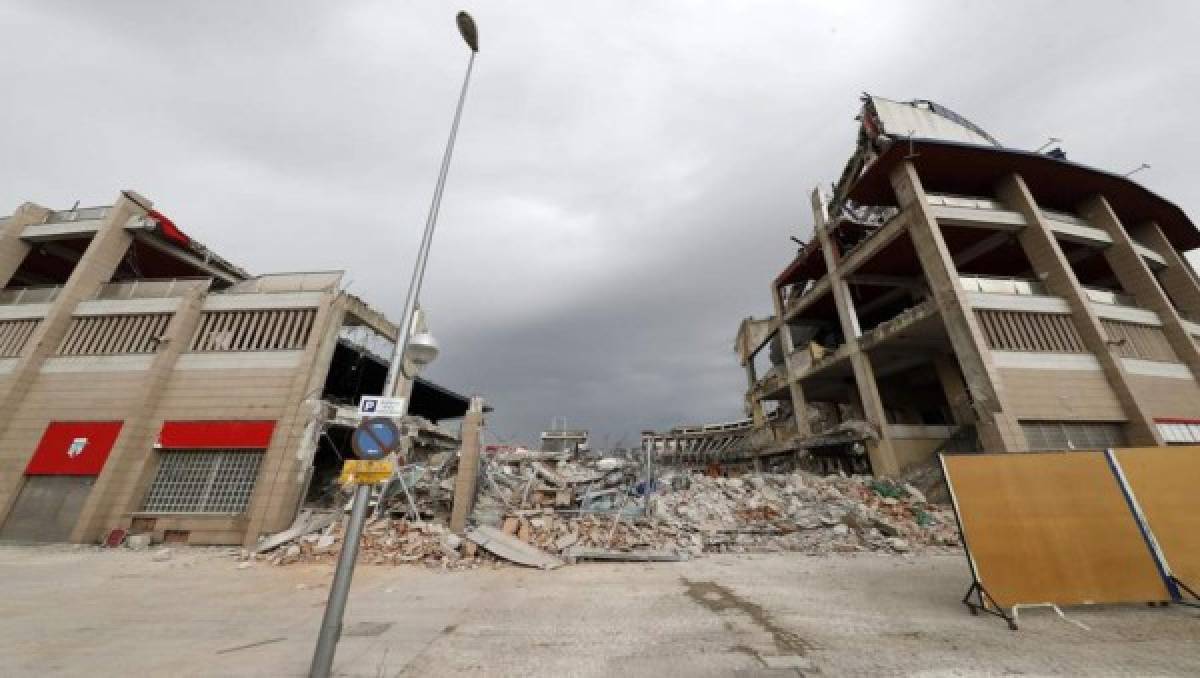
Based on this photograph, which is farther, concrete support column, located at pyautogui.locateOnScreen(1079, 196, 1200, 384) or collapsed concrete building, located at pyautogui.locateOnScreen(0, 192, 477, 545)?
concrete support column, located at pyautogui.locateOnScreen(1079, 196, 1200, 384)

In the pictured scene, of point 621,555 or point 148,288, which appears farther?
point 148,288

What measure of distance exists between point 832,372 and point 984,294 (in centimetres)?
851

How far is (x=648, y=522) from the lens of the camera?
36.9 feet

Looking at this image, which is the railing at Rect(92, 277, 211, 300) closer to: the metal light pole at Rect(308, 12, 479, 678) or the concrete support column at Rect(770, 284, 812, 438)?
the metal light pole at Rect(308, 12, 479, 678)

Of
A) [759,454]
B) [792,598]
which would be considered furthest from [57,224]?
[759,454]

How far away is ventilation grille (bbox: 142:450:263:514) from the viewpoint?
40.9ft

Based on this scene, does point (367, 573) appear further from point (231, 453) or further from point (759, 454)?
point (759, 454)

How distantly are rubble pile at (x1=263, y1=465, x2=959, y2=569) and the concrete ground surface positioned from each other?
151 centimetres

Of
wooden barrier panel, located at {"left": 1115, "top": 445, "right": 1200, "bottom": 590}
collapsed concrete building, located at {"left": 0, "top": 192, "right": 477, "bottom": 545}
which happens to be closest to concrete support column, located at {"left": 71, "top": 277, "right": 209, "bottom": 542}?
collapsed concrete building, located at {"left": 0, "top": 192, "right": 477, "bottom": 545}

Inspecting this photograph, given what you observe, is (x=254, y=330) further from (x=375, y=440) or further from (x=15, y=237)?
(x=375, y=440)

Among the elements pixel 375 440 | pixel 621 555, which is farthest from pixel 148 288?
pixel 621 555

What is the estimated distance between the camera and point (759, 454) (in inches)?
1057

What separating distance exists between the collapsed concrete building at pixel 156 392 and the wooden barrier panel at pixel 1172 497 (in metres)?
18.3

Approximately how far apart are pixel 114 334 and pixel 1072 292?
36256mm
